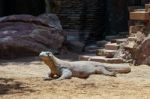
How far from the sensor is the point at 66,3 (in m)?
18.5

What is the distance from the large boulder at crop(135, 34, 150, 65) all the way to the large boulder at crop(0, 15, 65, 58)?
147 inches

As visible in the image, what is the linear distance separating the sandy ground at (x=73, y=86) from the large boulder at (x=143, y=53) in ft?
0.85

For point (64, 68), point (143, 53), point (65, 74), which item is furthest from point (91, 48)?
point (65, 74)

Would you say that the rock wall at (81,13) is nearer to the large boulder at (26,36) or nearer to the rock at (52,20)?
the rock at (52,20)

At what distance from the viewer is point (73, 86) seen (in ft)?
32.0

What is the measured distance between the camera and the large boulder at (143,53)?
42.1 feet

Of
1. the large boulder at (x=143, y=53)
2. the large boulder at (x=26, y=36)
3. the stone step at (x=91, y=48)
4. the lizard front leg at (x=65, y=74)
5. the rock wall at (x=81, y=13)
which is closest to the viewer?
the lizard front leg at (x=65, y=74)

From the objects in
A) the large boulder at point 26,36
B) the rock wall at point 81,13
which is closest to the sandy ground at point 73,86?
the large boulder at point 26,36

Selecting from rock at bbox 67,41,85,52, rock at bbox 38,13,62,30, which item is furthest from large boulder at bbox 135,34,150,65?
rock at bbox 38,13,62,30

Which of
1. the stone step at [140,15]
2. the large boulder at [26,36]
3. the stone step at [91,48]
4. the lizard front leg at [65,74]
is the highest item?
the stone step at [140,15]

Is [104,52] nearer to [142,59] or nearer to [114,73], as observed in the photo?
[142,59]

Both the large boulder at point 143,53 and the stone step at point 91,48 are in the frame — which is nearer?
the large boulder at point 143,53

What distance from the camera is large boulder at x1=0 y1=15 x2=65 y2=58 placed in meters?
15.5

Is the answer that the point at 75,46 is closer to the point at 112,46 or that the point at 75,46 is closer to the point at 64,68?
the point at 112,46
